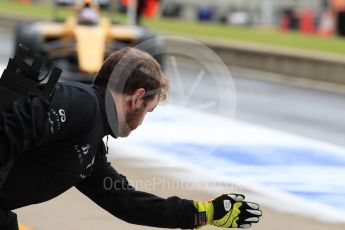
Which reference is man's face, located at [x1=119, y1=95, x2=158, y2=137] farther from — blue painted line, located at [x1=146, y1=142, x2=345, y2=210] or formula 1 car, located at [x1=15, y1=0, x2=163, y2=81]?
formula 1 car, located at [x1=15, y1=0, x2=163, y2=81]

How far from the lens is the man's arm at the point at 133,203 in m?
4.94

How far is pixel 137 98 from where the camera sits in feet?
14.5

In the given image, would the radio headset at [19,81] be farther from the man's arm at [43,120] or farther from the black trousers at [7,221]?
the black trousers at [7,221]

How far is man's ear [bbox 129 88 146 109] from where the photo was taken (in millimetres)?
4402

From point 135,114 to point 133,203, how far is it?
662 mm

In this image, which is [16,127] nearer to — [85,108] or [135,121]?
[85,108]

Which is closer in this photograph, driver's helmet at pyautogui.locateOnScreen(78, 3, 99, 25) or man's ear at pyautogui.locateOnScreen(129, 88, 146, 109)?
man's ear at pyautogui.locateOnScreen(129, 88, 146, 109)

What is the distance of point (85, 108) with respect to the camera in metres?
4.27

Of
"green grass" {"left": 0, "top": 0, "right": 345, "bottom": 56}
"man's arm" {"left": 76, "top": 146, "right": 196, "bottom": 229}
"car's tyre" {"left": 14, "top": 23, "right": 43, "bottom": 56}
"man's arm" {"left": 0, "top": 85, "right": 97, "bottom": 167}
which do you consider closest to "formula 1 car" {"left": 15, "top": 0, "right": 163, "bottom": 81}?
"car's tyre" {"left": 14, "top": 23, "right": 43, "bottom": 56}

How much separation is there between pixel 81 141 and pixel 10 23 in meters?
29.2

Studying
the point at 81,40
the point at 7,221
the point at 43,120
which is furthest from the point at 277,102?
the point at 43,120

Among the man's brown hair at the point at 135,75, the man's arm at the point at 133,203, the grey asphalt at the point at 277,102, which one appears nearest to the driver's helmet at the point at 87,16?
the grey asphalt at the point at 277,102

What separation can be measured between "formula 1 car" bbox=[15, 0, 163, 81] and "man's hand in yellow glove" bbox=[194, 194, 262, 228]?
36.6 feet

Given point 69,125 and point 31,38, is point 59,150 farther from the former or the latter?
point 31,38
